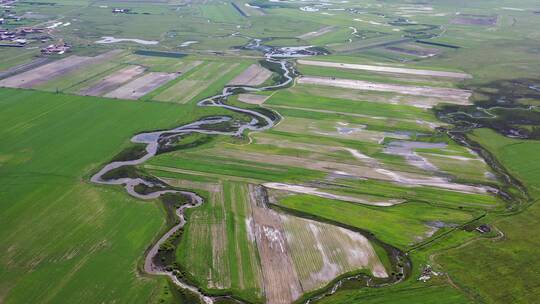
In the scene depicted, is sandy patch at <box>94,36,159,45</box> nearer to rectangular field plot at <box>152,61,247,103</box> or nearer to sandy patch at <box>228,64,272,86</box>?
rectangular field plot at <box>152,61,247,103</box>

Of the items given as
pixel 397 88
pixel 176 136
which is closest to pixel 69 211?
pixel 176 136

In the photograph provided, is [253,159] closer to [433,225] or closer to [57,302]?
[433,225]

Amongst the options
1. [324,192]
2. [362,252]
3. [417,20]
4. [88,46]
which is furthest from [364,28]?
[362,252]

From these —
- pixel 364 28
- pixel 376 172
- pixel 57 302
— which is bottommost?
pixel 57 302

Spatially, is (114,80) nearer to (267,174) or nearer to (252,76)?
(252,76)

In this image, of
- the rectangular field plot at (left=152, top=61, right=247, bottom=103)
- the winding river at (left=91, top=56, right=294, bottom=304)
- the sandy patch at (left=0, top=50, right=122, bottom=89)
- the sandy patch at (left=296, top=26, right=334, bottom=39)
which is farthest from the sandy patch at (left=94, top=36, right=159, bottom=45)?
the winding river at (left=91, top=56, right=294, bottom=304)

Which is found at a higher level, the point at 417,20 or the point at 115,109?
the point at 417,20
